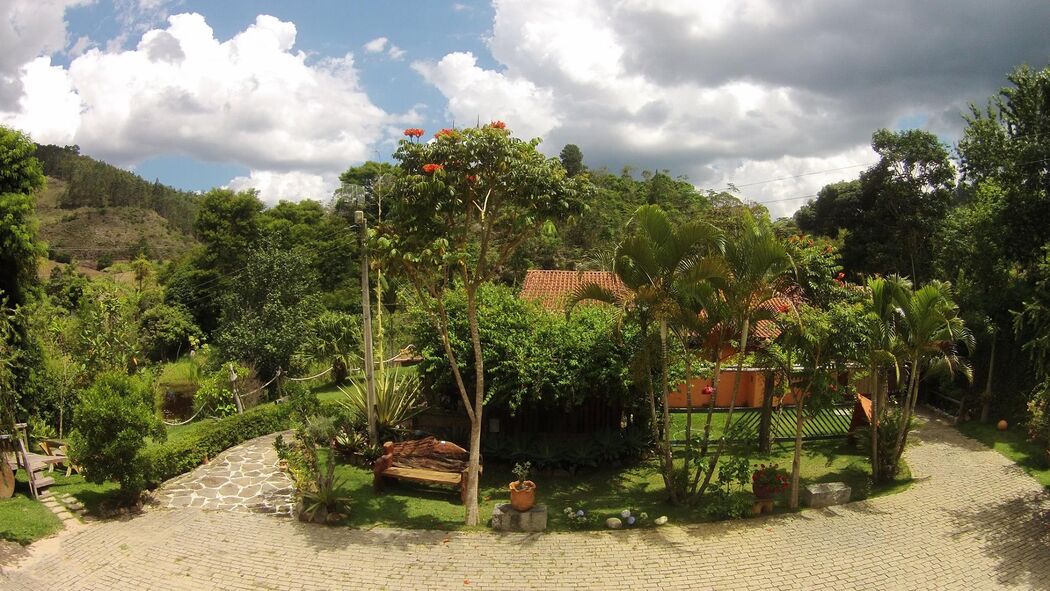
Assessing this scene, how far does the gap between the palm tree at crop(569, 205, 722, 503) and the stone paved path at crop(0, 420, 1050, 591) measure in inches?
87.4

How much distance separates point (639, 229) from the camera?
30.8 ft

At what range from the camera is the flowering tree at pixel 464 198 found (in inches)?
351

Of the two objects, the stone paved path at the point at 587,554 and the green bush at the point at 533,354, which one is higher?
the green bush at the point at 533,354

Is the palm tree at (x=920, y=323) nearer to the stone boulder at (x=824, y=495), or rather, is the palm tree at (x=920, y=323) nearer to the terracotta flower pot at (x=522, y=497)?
the stone boulder at (x=824, y=495)

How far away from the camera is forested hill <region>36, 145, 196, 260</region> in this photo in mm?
72662

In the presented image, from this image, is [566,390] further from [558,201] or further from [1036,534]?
[1036,534]

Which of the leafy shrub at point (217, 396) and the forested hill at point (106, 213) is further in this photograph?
the forested hill at point (106, 213)

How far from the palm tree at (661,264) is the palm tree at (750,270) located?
1.26 feet

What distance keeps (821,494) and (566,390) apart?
4571 mm

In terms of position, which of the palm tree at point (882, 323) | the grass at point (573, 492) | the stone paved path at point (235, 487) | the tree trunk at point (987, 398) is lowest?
the stone paved path at point (235, 487)

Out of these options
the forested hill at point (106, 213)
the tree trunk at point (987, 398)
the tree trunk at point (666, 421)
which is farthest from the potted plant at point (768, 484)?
the forested hill at point (106, 213)

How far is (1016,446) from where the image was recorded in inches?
501

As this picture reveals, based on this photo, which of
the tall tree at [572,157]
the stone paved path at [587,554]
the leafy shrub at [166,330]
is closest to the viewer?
the stone paved path at [587,554]

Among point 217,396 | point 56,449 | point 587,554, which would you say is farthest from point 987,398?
point 56,449
